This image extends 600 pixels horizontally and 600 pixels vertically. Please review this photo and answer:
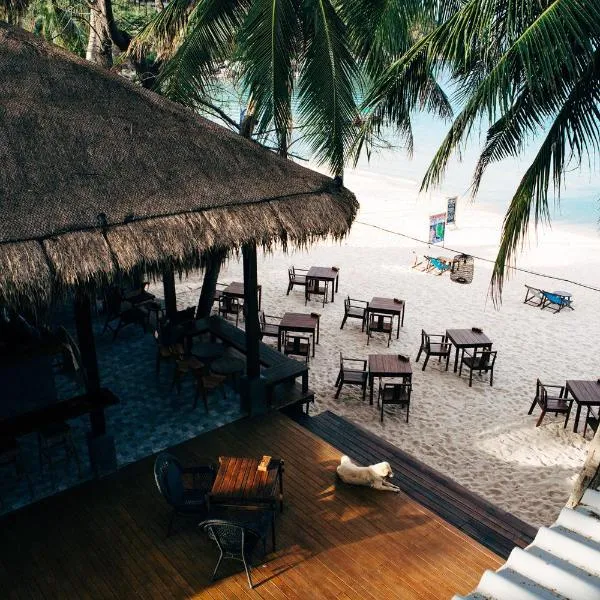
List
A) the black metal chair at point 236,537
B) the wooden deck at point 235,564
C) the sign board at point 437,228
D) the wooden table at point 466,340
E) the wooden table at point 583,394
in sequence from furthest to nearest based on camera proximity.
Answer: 1. the sign board at point 437,228
2. the wooden table at point 466,340
3. the wooden table at point 583,394
4. the wooden deck at point 235,564
5. the black metal chair at point 236,537

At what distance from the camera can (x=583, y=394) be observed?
9.28 meters

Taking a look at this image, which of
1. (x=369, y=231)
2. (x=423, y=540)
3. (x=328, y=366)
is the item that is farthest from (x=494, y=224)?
(x=423, y=540)

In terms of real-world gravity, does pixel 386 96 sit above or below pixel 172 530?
above

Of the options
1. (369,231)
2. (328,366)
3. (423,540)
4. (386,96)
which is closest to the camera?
(423,540)

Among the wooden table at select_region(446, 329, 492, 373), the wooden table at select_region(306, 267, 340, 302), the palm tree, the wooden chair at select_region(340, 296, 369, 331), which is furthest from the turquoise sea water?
the palm tree

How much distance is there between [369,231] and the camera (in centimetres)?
2402

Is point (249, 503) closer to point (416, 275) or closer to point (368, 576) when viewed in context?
point (368, 576)

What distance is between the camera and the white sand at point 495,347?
28.2 ft

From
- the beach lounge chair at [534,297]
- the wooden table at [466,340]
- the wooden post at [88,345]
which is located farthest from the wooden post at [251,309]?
the beach lounge chair at [534,297]

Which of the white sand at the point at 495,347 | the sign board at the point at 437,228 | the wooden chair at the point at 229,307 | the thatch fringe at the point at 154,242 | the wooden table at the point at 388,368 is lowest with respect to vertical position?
the white sand at the point at 495,347

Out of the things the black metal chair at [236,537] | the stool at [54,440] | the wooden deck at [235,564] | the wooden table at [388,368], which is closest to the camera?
the black metal chair at [236,537]

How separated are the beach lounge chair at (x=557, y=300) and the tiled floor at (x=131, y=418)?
1076 cm

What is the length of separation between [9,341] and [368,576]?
473cm

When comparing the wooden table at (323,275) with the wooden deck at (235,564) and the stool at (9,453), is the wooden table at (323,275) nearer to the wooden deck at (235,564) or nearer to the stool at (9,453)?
the wooden deck at (235,564)
